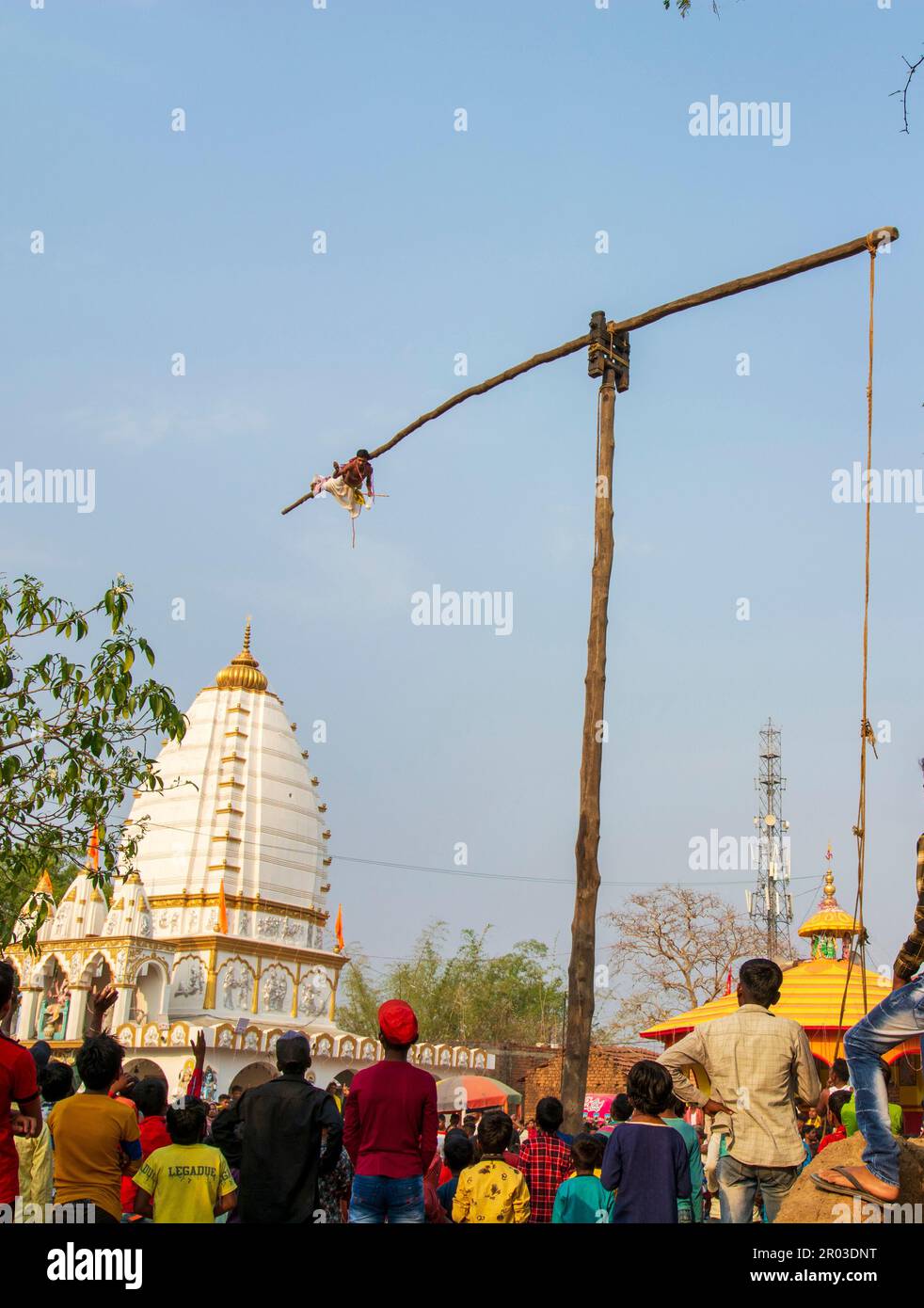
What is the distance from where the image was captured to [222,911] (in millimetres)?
38812

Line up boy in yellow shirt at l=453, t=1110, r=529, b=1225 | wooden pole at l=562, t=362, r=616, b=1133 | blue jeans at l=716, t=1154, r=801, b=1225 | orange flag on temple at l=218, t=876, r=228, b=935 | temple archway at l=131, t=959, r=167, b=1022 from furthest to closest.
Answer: orange flag on temple at l=218, t=876, r=228, b=935, temple archway at l=131, t=959, r=167, b=1022, wooden pole at l=562, t=362, r=616, b=1133, boy in yellow shirt at l=453, t=1110, r=529, b=1225, blue jeans at l=716, t=1154, r=801, b=1225

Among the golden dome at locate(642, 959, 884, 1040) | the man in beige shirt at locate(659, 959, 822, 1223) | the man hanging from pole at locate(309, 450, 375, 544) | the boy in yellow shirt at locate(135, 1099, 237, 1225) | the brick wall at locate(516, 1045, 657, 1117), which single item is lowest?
the brick wall at locate(516, 1045, 657, 1117)

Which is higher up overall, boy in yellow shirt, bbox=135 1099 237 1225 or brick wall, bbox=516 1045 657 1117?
boy in yellow shirt, bbox=135 1099 237 1225

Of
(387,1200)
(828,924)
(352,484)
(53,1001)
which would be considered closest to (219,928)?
(53,1001)

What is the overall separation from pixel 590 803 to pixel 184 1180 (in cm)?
472

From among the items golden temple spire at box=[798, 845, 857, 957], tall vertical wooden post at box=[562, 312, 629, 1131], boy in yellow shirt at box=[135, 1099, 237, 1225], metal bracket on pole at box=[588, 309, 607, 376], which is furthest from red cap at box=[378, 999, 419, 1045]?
golden temple spire at box=[798, 845, 857, 957]

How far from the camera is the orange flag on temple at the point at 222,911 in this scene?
3859 centimetres

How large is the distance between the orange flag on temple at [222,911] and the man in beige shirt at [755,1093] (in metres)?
34.2

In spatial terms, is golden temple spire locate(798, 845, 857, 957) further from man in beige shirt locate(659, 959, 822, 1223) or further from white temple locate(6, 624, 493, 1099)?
man in beige shirt locate(659, 959, 822, 1223)

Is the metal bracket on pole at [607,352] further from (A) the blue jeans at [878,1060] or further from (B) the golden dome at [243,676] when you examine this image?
(B) the golden dome at [243,676]

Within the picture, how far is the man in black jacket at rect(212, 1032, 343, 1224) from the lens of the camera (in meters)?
5.63

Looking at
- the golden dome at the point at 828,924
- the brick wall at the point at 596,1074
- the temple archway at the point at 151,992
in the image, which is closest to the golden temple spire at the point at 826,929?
the golden dome at the point at 828,924
